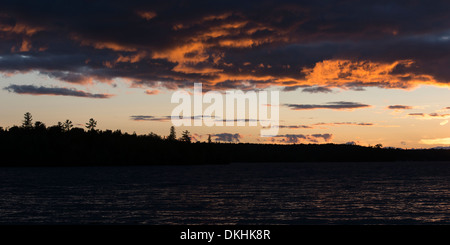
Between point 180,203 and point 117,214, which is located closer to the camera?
point 117,214

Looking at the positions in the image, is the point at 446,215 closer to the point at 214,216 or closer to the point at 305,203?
the point at 305,203

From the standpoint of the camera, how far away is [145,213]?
2003 inches
